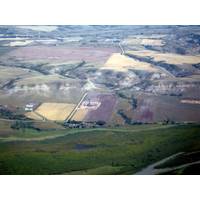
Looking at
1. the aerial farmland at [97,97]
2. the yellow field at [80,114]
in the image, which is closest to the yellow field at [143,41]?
the aerial farmland at [97,97]

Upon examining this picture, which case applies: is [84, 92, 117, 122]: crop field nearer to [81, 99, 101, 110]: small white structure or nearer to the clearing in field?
[81, 99, 101, 110]: small white structure

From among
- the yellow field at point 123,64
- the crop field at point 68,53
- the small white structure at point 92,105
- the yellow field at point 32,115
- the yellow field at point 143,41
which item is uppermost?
the yellow field at point 143,41

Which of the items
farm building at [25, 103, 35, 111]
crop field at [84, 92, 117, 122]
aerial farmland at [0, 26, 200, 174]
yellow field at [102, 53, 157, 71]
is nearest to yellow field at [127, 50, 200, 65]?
aerial farmland at [0, 26, 200, 174]

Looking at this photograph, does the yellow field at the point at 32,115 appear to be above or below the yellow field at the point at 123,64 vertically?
below

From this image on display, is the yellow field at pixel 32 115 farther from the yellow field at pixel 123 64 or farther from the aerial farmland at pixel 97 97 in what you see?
the yellow field at pixel 123 64

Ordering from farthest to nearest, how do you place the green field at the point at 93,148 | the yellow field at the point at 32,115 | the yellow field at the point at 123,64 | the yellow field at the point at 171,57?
the yellow field at the point at 123,64 < the yellow field at the point at 171,57 < the yellow field at the point at 32,115 < the green field at the point at 93,148
